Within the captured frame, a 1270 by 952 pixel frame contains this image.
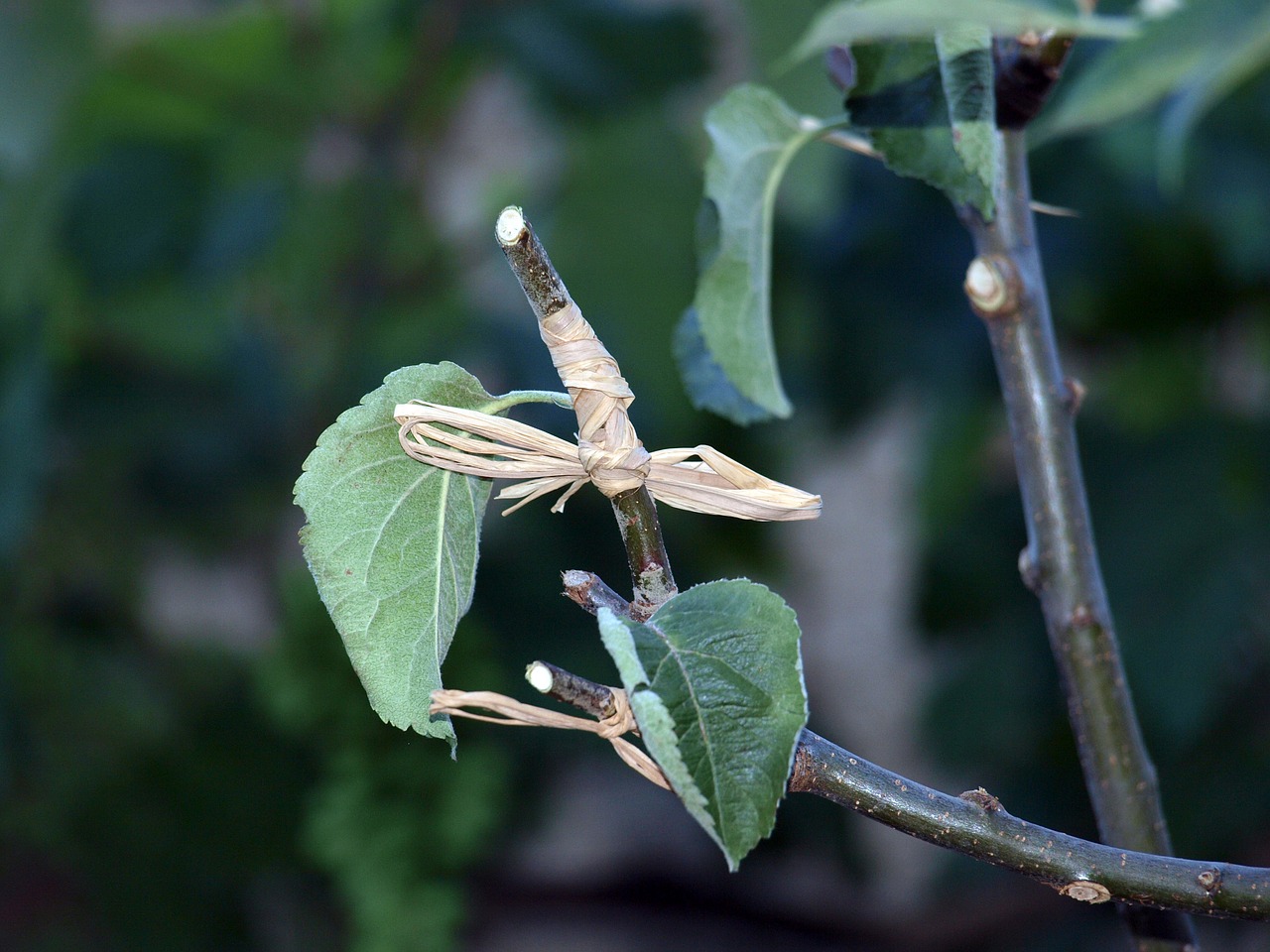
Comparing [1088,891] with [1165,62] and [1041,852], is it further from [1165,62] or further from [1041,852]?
[1165,62]

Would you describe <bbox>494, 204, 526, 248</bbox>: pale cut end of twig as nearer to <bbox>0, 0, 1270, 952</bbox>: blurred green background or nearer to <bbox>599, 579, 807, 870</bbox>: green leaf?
<bbox>599, 579, 807, 870</bbox>: green leaf

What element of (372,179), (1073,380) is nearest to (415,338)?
(372,179)

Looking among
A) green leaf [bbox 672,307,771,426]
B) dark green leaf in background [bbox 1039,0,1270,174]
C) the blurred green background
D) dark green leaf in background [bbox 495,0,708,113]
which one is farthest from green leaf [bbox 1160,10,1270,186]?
dark green leaf in background [bbox 495,0,708,113]

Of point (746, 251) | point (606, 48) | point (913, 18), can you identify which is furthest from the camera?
point (606, 48)

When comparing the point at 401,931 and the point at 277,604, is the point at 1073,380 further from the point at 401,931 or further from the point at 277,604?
the point at 277,604

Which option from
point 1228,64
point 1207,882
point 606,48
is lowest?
point 1207,882

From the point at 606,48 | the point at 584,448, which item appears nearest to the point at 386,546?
the point at 584,448
